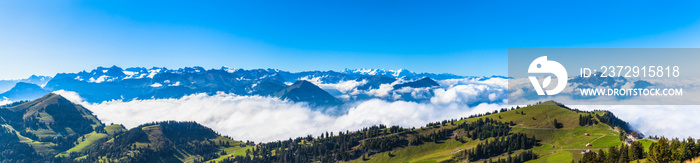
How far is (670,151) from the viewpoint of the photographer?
298 feet

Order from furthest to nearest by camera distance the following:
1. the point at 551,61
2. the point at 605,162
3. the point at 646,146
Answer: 1. the point at 646,146
2. the point at 551,61
3. the point at 605,162

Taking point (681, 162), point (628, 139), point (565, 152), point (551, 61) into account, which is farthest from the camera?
point (565, 152)

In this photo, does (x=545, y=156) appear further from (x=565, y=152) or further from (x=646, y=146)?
(x=646, y=146)

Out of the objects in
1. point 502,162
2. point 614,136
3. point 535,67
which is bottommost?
point 502,162

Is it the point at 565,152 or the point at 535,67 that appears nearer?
the point at 535,67

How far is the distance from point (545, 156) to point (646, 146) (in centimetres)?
5101

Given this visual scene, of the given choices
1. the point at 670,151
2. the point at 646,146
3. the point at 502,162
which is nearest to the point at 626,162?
the point at 670,151

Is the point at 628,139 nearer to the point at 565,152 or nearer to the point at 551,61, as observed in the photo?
the point at 565,152

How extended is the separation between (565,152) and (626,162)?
90568mm

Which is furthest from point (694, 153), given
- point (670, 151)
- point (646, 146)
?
point (646, 146)

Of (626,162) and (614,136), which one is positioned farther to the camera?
(614,136)

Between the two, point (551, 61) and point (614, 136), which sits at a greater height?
point (551, 61)

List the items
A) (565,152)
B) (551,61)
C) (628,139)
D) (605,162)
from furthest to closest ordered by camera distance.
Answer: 1. (565,152)
2. (628,139)
3. (551,61)
4. (605,162)

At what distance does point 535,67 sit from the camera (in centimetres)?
12044
